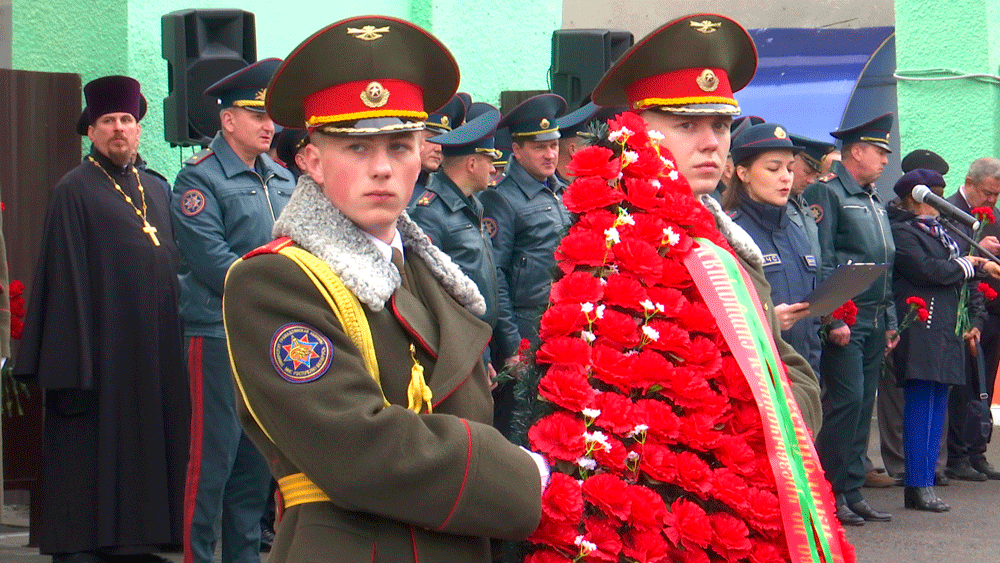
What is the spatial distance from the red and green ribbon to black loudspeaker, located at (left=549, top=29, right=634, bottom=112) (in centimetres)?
676

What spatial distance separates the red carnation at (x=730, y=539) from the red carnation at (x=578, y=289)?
53 centimetres

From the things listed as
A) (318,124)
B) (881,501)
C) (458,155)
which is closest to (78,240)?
(458,155)

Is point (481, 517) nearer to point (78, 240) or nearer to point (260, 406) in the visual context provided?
point (260, 406)

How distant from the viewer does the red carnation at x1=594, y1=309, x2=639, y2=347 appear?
2.77m

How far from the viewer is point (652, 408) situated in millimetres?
2734

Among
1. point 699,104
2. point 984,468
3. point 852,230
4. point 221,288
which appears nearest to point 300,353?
point 699,104

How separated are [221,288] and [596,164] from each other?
9.53 feet

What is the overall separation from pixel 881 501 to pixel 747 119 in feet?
9.08

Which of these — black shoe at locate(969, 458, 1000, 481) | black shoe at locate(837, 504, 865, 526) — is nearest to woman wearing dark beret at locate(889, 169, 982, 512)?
black shoe at locate(837, 504, 865, 526)

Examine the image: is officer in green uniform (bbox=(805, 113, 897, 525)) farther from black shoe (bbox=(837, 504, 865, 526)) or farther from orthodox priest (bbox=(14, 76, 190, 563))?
orthodox priest (bbox=(14, 76, 190, 563))

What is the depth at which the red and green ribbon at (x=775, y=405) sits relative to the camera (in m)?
2.79

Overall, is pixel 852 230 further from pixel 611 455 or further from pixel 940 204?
pixel 611 455

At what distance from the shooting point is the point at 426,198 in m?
6.73

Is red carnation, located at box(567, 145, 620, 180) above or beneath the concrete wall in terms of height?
beneath
